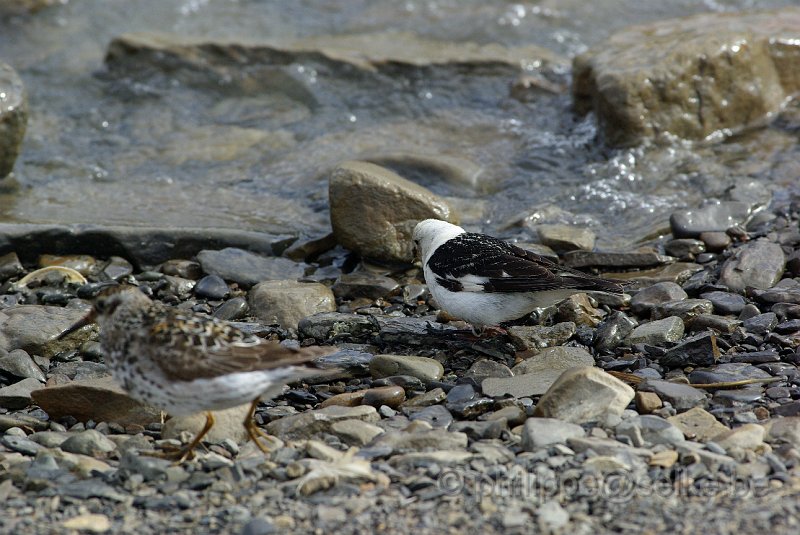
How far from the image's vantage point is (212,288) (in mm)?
8328

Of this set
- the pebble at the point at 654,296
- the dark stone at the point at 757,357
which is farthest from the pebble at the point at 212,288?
the dark stone at the point at 757,357

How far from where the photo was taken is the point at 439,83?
14016 mm

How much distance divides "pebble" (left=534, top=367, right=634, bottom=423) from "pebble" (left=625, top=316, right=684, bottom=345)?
1.28 m

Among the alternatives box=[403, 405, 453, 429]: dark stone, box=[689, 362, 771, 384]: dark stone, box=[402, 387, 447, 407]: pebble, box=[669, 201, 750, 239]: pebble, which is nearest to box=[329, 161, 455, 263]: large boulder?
box=[669, 201, 750, 239]: pebble

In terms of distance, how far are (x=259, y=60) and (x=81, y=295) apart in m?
7.52

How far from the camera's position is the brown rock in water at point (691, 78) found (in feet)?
36.6

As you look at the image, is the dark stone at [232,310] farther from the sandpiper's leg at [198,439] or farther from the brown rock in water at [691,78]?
the brown rock in water at [691,78]

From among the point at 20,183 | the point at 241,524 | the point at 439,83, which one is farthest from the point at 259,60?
the point at 241,524

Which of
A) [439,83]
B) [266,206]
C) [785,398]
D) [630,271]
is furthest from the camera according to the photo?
[439,83]

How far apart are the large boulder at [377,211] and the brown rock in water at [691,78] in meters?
3.52

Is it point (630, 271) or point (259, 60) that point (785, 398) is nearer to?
point (630, 271)

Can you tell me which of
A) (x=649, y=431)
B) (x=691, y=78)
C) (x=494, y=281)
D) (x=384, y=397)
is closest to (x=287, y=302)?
(x=494, y=281)

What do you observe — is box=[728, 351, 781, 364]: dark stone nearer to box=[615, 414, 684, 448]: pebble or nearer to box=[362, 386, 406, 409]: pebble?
box=[615, 414, 684, 448]: pebble

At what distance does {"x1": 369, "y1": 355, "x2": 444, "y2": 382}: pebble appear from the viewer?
655 centimetres
